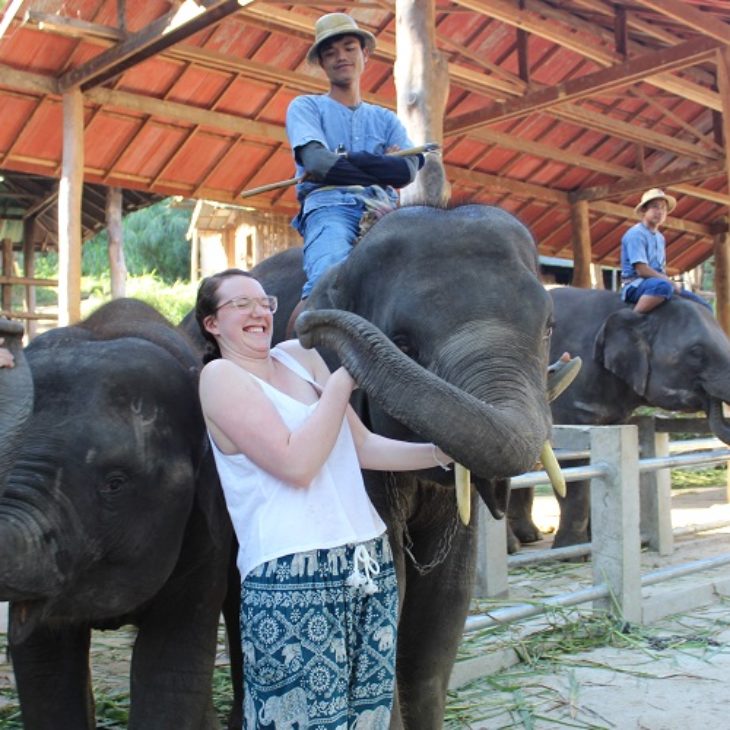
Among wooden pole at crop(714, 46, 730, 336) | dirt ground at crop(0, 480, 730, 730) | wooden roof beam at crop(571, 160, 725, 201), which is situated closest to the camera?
dirt ground at crop(0, 480, 730, 730)

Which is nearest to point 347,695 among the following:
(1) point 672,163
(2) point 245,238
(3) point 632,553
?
(3) point 632,553

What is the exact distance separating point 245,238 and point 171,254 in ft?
70.8

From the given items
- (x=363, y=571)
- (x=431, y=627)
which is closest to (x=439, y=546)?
(x=431, y=627)

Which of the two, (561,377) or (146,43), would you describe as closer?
(561,377)

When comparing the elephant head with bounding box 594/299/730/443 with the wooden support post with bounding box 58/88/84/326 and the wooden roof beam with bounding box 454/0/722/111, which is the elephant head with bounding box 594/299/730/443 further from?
the wooden support post with bounding box 58/88/84/326

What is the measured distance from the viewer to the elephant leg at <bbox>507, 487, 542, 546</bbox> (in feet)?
26.2

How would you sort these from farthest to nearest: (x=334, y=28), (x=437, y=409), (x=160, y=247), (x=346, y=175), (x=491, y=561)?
1. (x=160, y=247)
2. (x=491, y=561)
3. (x=334, y=28)
4. (x=346, y=175)
5. (x=437, y=409)

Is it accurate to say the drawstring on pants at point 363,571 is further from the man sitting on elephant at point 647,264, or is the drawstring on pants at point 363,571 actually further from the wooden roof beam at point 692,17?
the wooden roof beam at point 692,17

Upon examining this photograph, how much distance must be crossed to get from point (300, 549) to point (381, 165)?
1710 millimetres

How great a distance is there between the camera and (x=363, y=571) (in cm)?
264

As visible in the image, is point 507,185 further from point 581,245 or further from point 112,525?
point 112,525

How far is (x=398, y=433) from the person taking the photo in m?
3.04

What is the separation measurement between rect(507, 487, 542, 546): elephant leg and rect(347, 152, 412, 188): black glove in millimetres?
4491

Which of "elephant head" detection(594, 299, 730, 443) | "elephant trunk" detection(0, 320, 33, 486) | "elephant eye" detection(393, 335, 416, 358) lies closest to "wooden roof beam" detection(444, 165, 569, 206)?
"elephant head" detection(594, 299, 730, 443)
